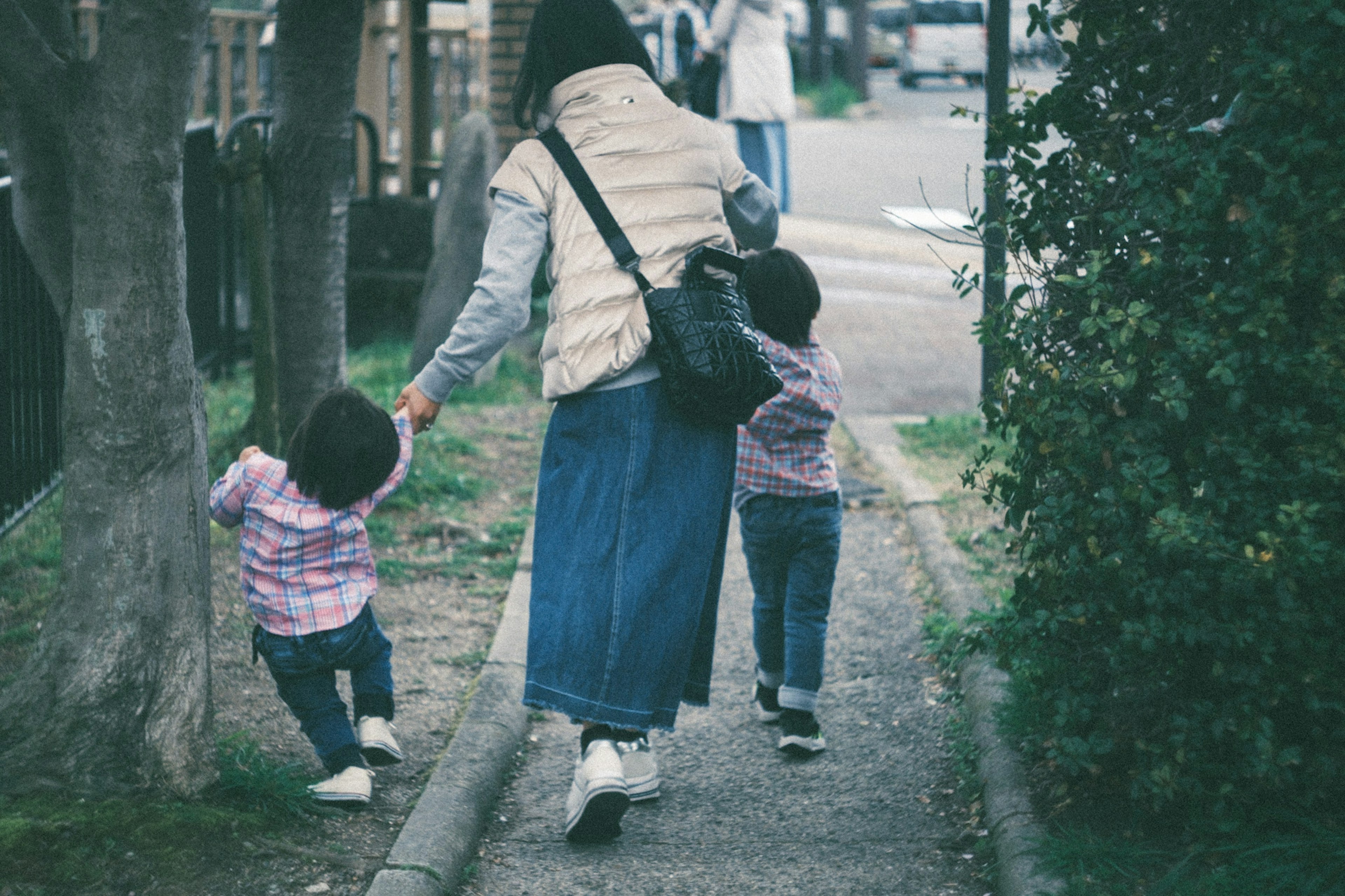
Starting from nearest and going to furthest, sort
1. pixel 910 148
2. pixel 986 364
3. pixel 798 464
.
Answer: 1. pixel 798 464
2. pixel 986 364
3. pixel 910 148

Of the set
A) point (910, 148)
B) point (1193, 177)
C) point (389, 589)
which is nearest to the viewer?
point (1193, 177)

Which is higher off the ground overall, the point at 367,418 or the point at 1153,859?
the point at 367,418

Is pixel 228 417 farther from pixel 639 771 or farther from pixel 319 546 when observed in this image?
→ pixel 639 771

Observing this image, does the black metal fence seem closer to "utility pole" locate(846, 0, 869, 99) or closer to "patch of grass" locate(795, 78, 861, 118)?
"patch of grass" locate(795, 78, 861, 118)

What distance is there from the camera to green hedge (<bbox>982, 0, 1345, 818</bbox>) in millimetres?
2688

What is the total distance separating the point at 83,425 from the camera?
303 centimetres

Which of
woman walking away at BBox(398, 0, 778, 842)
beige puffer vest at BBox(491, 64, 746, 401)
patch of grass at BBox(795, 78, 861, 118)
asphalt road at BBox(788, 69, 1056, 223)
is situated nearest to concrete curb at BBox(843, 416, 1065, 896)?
woman walking away at BBox(398, 0, 778, 842)

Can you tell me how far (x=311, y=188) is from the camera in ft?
17.2

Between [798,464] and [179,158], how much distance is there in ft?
5.71

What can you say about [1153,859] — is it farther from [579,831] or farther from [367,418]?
[367,418]

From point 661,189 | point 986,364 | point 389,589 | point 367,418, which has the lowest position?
point 389,589

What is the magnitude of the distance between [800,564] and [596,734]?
825mm

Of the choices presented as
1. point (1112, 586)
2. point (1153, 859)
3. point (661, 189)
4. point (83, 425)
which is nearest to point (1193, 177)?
point (1112, 586)

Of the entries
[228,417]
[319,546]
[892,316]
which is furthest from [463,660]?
[892,316]
